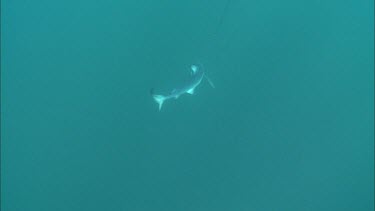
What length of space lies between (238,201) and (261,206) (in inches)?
12.9

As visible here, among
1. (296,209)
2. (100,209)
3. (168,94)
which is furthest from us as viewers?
(296,209)

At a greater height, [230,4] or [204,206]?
[230,4]

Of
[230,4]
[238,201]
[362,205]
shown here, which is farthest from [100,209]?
[362,205]

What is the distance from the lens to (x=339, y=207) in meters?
5.53

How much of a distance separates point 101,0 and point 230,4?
1.78 m

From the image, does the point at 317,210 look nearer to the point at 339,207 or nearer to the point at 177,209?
the point at 339,207

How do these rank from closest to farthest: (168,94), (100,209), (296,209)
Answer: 1. (168,94)
2. (100,209)
3. (296,209)

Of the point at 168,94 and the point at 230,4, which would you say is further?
the point at 230,4

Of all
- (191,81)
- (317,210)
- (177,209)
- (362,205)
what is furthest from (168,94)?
(362,205)

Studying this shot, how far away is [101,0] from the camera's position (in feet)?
18.2

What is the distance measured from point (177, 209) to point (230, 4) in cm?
285

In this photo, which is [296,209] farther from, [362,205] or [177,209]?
[177,209]

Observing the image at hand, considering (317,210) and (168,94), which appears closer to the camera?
(168,94)

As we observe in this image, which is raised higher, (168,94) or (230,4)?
(230,4)
